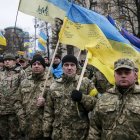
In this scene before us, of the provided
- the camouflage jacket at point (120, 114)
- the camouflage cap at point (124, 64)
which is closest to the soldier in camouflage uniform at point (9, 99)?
the camouflage jacket at point (120, 114)

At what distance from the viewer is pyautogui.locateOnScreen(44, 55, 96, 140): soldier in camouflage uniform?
6484 mm

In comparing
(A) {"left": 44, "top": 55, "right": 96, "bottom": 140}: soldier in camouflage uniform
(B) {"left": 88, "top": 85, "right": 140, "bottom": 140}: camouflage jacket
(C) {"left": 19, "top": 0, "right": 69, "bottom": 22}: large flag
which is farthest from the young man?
(B) {"left": 88, "top": 85, "right": 140, "bottom": 140}: camouflage jacket

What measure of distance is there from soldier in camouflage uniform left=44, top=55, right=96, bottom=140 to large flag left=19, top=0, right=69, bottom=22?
207 centimetres

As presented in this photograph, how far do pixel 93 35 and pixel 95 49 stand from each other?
0.27m

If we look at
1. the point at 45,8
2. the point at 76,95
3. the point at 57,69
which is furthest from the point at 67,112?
the point at 57,69

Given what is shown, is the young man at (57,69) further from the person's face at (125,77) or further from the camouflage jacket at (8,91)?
the person's face at (125,77)

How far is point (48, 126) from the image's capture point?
22.5 feet

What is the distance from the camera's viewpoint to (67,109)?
6.50 m

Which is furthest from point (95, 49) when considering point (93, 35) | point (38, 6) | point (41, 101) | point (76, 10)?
point (38, 6)

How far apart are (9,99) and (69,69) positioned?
3.06 m

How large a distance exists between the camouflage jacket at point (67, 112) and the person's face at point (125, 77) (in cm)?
141

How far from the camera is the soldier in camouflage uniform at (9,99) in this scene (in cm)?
933

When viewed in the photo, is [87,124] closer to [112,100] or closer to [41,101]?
[41,101]

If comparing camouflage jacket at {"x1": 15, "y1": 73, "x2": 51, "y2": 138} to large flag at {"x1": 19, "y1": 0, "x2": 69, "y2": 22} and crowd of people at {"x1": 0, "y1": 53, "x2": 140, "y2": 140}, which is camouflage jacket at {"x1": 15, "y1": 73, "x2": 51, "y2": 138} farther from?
large flag at {"x1": 19, "y1": 0, "x2": 69, "y2": 22}
